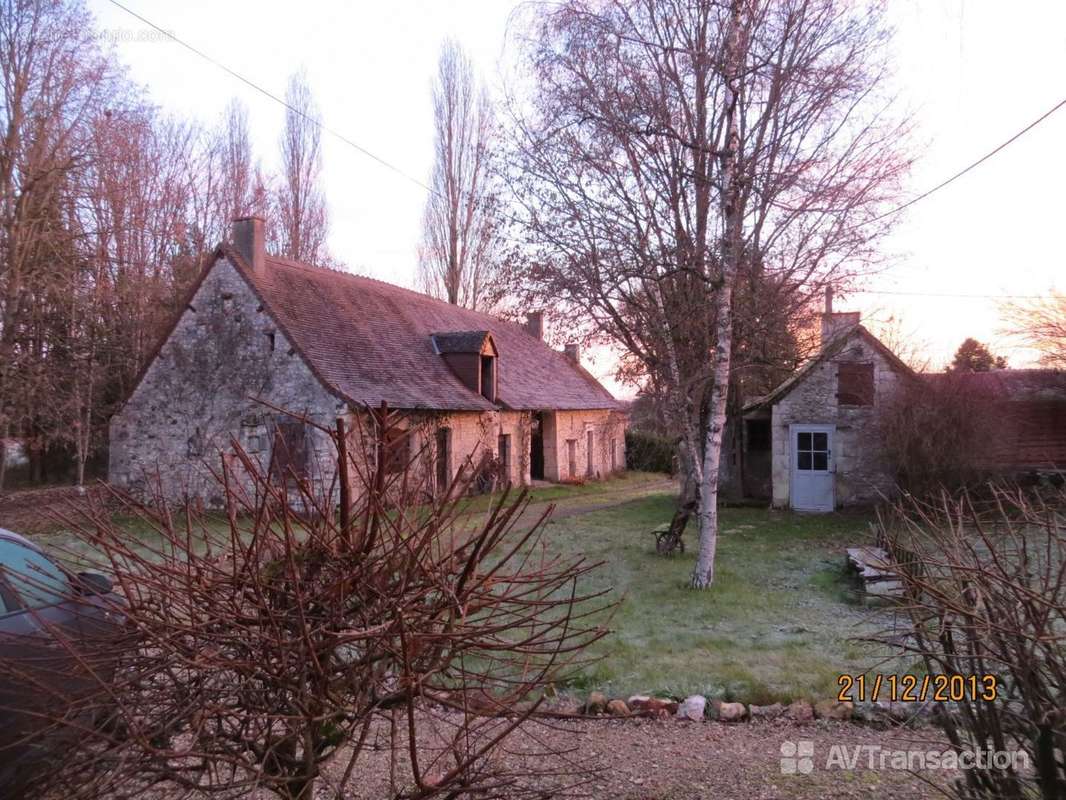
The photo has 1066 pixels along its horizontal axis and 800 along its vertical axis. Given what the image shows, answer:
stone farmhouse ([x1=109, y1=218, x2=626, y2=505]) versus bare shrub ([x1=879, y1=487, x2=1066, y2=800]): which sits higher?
stone farmhouse ([x1=109, y1=218, x2=626, y2=505])

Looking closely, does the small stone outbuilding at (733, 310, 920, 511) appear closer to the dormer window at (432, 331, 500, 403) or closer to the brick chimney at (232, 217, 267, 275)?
the dormer window at (432, 331, 500, 403)

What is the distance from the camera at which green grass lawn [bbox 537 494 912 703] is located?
633 centimetres

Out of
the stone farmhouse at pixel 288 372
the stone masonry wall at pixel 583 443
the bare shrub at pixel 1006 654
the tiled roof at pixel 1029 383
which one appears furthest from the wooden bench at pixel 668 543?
the stone masonry wall at pixel 583 443

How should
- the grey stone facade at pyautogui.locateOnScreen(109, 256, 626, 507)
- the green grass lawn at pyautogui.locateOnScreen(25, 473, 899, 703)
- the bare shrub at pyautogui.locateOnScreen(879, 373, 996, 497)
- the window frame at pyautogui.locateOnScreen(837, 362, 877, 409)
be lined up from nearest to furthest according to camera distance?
the green grass lawn at pyautogui.locateOnScreen(25, 473, 899, 703), the bare shrub at pyautogui.locateOnScreen(879, 373, 996, 497), the grey stone facade at pyautogui.locateOnScreen(109, 256, 626, 507), the window frame at pyautogui.locateOnScreen(837, 362, 877, 409)

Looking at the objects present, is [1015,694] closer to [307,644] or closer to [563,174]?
[307,644]

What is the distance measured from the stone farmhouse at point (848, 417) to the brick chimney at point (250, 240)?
41.9 feet

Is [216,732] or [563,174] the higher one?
[563,174]

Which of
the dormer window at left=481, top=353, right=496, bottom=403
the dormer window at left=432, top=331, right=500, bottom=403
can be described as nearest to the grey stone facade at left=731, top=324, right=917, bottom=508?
the dormer window at left=481, top=353, right=496, bottom=403

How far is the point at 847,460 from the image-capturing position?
60.7 feet

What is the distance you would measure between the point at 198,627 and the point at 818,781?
365 cm

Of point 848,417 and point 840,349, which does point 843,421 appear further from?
point 840,349

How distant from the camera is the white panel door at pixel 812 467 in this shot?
1862 cm

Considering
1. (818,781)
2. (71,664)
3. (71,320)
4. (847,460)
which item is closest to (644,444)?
(847,460)

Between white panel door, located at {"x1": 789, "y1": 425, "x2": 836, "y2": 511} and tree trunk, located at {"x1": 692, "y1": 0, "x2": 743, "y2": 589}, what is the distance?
9.19 metres
